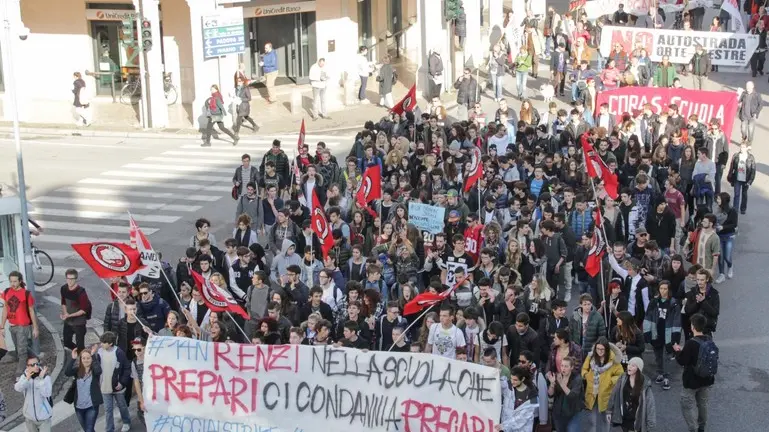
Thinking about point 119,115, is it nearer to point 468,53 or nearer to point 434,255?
point 468,53

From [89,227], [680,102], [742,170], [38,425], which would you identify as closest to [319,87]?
[89,227]

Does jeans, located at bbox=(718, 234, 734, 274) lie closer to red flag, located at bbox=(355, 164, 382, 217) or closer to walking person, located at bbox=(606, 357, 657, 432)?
red flag, located at bbox=(355, 164, 382, 217)

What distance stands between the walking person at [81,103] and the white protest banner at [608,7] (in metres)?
15.7

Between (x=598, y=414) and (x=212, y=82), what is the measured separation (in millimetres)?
22482

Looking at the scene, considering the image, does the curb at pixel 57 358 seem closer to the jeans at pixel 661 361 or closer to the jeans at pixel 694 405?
the jeans at pixel 661 361

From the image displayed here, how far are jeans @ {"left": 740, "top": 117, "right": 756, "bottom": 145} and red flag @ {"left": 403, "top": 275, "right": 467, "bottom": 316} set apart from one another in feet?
49.3

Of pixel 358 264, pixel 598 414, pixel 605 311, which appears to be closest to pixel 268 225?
pixel 358 264

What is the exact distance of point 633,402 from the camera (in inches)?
521

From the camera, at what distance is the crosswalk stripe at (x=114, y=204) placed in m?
25.7

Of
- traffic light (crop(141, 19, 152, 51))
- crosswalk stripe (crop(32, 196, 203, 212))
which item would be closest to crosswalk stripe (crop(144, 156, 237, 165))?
crosswalk stripe (crop(32, 196, 203, 212))

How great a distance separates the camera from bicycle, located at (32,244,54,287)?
2109 centimetres

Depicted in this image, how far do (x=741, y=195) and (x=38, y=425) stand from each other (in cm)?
1377

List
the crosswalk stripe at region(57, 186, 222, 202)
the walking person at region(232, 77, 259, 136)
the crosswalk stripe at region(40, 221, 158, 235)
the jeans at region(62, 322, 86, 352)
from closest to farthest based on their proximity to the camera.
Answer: the jeans at region(62, 322, 86, 352), the crosswalk stripe at region(40, 221, 158, 235), the crosswalk stripe at region(57, 186, 222, 202), the walking person at region(232, 77, 259, 136)

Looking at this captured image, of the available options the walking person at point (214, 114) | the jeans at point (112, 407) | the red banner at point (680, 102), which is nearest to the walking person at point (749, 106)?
the red banner at point (680, 102)
